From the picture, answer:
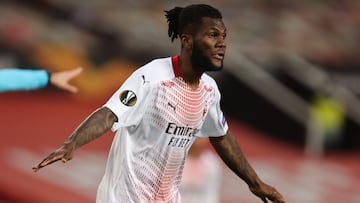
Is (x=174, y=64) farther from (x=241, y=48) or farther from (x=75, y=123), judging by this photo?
(x=241, y=48)

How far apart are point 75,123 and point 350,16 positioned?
19.5 feet

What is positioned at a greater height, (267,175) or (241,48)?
(241,48)

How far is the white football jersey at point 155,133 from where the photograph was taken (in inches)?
210

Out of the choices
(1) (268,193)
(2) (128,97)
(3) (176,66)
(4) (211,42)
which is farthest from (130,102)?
(1) (268,193)

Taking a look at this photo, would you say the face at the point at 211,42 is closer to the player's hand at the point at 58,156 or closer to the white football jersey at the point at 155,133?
the white football jersey at the point at 155,133

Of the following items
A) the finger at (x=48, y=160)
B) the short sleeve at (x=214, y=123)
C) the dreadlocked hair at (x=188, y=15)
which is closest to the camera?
the finger at (x=48, y=160)

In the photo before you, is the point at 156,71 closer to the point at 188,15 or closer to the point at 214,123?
the point at 188,15

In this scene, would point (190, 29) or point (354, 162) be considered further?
point (354, 162)

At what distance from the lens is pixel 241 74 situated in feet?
52.7

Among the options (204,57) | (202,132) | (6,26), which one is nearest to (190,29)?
(204,57)

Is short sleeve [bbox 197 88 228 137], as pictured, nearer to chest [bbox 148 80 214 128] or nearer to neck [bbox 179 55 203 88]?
chest [bbox 148 80 214 128]

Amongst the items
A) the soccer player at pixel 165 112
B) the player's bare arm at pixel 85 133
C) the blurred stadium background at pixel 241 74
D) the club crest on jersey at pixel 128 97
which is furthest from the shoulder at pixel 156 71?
the blurred stadium background at pixel 241 74

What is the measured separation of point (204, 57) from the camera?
530cm

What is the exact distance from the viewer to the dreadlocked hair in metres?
5.31
